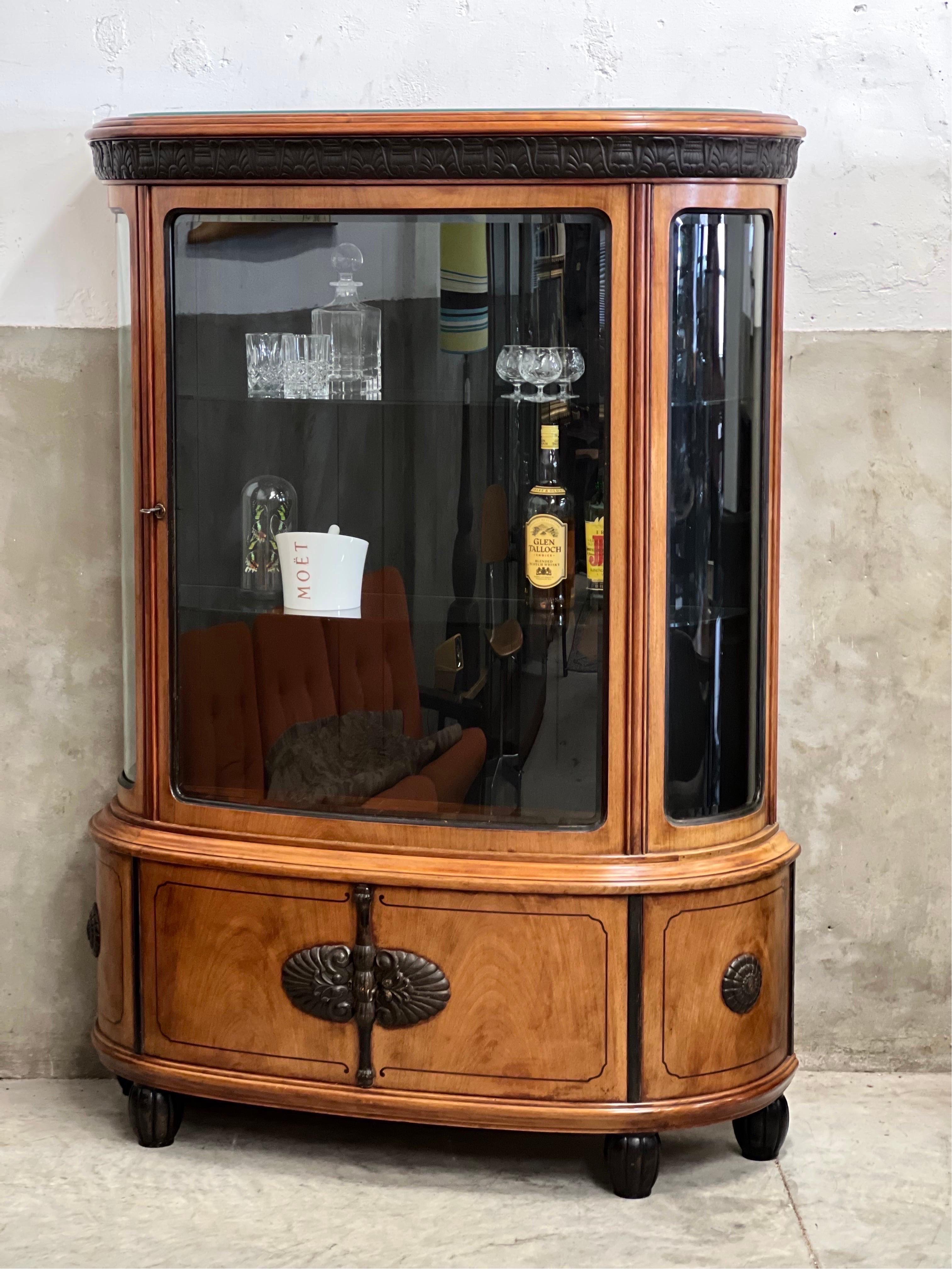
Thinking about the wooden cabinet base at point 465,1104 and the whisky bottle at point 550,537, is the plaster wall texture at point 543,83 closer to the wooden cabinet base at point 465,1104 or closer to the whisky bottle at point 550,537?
the whisky bottle at point 550,537

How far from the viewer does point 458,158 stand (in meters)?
2.36

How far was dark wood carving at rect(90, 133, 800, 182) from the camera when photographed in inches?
91.2

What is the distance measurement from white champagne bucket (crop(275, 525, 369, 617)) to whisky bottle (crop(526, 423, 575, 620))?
0.30 m

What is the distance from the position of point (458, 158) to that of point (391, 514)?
608 millimetres

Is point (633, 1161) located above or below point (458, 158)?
below

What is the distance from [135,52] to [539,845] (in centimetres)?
176

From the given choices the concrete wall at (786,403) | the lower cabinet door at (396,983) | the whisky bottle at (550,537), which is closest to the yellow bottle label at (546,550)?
the whisky bottle at (550,537)

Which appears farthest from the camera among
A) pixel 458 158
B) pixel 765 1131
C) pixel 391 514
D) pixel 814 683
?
pixel 814 683

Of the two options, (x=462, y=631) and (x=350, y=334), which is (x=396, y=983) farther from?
(x=350, y=334)

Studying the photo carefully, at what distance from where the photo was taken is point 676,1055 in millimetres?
2521

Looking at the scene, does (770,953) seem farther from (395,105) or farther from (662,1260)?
(395,105)

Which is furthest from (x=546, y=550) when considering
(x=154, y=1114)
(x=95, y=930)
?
(x=154, y=1114)

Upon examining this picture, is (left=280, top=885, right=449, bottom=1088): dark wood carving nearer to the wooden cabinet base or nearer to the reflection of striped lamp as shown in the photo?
the wooden cabinet base

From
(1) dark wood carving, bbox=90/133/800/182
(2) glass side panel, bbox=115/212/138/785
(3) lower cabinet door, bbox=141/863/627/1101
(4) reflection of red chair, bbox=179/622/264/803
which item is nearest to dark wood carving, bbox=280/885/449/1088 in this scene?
(3) lower cabinet door, bbox=141/863/627/1101
